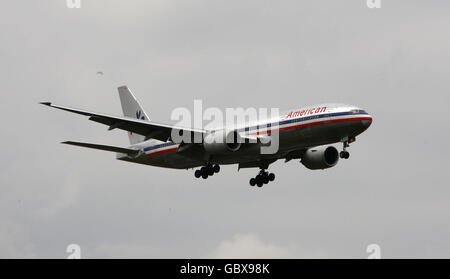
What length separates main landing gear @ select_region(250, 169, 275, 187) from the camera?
7394 cm

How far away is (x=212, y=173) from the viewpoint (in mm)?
69625

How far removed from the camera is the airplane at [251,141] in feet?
210

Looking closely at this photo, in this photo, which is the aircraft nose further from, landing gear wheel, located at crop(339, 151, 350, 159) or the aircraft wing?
the aircraft wing

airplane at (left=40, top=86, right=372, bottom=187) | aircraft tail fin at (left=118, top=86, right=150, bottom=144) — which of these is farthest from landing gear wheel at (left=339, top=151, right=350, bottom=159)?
aircraft tail fin at (left=118, top=86, right=150, bottom=144)

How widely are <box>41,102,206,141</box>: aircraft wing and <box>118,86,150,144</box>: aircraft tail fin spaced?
9.15 meters

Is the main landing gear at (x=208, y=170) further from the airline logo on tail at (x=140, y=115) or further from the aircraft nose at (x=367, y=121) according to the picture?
the airline logo on tail at (x=140, y=115)

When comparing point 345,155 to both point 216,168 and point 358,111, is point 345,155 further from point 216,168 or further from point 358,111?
point 216,168

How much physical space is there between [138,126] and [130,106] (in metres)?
13.4

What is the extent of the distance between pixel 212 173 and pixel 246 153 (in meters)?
3.68

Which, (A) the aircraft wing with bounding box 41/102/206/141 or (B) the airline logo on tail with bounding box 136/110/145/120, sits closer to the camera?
(A) the aircraft wing with bounding box 41/102/206/141

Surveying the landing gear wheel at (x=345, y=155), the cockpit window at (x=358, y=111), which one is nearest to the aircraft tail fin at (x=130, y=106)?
the cockpit window at (x=358, y=111)
